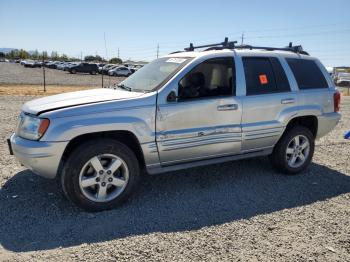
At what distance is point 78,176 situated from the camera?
372cm

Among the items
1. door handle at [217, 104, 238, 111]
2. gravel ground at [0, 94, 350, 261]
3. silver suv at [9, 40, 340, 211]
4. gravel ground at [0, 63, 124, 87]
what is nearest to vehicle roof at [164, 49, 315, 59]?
silver suv at [9, 40, 340, 211]

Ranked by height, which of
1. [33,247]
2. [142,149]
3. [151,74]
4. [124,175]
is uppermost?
[151,74]

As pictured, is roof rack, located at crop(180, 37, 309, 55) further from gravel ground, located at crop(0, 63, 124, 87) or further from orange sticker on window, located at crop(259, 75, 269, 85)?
gravel ground, located at crop(0, 63, 124, 87)

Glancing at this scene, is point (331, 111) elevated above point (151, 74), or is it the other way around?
point (151, 74)

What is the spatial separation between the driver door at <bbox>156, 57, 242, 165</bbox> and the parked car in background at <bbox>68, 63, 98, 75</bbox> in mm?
46103

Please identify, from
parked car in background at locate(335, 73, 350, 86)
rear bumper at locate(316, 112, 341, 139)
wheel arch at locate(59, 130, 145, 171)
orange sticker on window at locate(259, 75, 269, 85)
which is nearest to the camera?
wheel arch at locate(59, 130, 145, 171)

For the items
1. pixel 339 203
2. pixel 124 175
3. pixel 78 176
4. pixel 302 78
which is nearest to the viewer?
pixel 78 176

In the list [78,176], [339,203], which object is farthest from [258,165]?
[78,176]

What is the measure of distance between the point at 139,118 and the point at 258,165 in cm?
275

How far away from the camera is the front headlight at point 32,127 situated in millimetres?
3568

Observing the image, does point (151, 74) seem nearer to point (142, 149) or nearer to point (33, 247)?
point (142, 149)

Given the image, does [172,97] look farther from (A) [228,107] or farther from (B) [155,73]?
(A) [228,107]

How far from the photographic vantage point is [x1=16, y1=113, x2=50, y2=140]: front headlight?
357cm

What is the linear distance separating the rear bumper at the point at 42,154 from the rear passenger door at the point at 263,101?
2.46 metres
